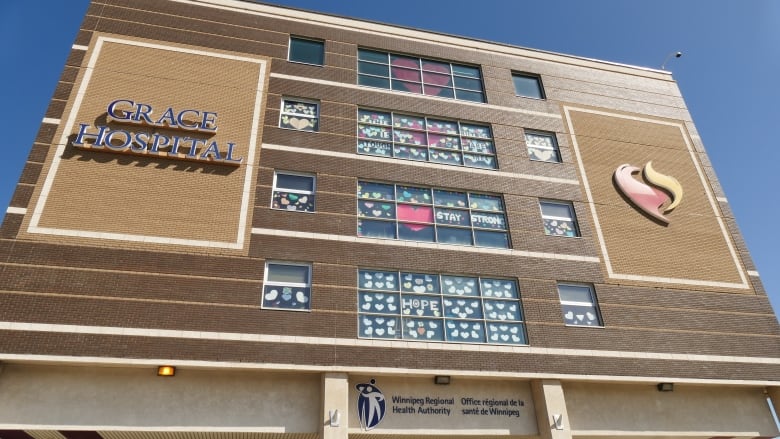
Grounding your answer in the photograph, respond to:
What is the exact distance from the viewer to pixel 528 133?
2005 centimetres

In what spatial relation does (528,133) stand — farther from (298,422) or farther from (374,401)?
(298,422)

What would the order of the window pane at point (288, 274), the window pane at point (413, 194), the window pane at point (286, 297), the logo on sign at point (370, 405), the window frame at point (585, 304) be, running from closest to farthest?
the logo on sign at point (370, 405)
the window pane at point (286, 297)
the window pane at point (288, 274)
the window frame at point (585, 304)
the window pane at point (413, 194)

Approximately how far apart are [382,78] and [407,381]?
1166 cm

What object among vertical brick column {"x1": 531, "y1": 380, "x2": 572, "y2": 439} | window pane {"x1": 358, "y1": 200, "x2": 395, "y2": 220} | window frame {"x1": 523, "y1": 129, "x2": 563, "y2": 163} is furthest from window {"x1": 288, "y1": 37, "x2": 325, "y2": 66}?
vertical brick column {"x1": 531, "y1": 380, "x2": 572, "y2": 439}

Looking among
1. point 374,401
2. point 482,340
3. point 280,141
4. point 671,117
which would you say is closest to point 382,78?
point 280,141

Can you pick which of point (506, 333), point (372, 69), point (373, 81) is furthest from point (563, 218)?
point (372, 69)

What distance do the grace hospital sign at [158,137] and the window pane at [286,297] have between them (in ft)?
14.4

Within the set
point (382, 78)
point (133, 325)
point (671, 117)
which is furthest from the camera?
point (671, 117)

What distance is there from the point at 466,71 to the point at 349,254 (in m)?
10.5

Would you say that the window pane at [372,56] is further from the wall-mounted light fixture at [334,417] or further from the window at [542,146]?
the wall-mounted light fixture at [334,417]

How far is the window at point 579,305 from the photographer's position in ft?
53.3

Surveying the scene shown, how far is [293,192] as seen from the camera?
1602cm

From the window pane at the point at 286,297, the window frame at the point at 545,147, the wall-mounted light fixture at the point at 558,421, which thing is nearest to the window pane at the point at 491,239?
the window frame at the point at 545,147

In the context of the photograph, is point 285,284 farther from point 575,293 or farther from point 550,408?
point 575,293
